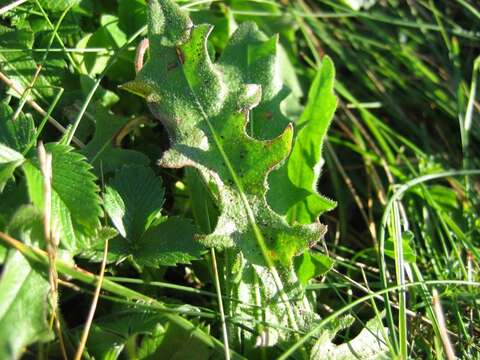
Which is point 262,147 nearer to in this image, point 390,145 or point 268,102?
point 268,102

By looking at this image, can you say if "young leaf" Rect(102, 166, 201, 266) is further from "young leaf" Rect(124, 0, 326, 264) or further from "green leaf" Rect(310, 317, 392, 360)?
"green leaf" Rect(310, 317, 392, 360)

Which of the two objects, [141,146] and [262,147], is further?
[141,146]

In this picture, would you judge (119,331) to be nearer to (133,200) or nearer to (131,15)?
(133,200)

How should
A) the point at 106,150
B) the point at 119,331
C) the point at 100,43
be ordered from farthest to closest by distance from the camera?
the point at 100,43, the point at 106,150, the point at 119,331

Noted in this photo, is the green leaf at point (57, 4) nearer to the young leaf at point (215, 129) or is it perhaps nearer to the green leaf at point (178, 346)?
the young leaf at point (215, 129)

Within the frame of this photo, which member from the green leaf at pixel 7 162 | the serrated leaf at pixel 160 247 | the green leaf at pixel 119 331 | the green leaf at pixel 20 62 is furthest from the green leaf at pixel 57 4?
the green leaf at pixel 119 331

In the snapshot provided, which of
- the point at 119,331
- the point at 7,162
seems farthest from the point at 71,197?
the point at 119,331

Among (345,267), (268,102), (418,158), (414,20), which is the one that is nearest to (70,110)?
(268,102)
